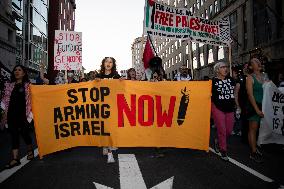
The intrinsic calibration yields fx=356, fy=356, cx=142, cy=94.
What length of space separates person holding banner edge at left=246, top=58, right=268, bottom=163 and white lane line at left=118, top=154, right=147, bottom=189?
2.27 m

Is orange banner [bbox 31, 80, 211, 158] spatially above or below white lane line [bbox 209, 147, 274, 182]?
above

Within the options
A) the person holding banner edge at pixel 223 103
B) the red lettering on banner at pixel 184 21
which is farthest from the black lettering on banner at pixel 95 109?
the red lettering on banner at pixel 184 21

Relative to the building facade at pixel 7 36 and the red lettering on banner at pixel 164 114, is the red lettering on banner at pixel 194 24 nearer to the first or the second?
the red lettering on banner at pixel 164 114

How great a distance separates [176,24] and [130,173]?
706cm

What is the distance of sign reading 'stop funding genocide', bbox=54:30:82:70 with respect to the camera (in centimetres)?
1358

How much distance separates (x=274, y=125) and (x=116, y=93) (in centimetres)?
332

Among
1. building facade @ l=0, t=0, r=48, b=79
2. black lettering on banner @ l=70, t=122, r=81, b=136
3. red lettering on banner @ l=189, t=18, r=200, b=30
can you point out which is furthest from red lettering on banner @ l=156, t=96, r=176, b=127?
building facade @ l=0, t=0, r=48, b=79

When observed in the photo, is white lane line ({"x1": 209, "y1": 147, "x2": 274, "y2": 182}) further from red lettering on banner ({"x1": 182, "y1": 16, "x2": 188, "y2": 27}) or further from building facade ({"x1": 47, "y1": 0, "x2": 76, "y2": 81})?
building facade ({"x1": 47, "y1": 0, "x2": 76, "y2": 81})

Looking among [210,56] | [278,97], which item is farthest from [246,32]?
[278,97]

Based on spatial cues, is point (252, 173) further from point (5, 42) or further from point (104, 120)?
point (5, 42)

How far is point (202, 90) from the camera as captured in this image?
7129mm

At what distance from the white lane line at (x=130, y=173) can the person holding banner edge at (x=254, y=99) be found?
2.27m

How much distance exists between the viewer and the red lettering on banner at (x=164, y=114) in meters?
7.01

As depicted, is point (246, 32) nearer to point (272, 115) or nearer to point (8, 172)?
point (272, 115)
